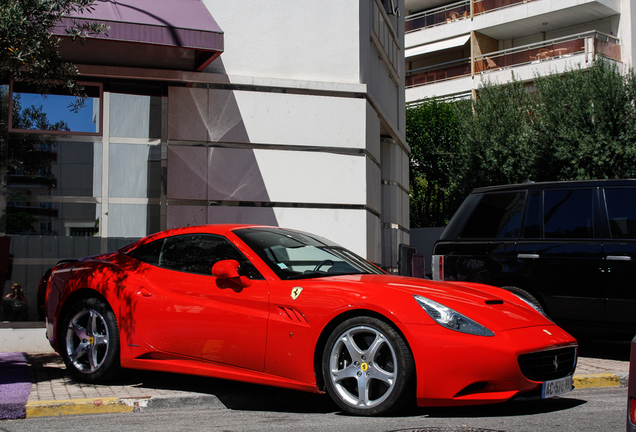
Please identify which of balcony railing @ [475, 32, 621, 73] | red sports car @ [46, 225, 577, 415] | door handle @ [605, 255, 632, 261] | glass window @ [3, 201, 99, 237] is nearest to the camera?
red sports car @ [46, 225, 577, 415]

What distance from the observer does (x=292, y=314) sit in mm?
4727

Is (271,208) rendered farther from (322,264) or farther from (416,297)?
(416,297)

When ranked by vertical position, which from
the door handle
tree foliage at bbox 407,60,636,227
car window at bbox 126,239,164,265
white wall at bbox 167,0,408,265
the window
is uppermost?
tree foliage at bbox 407,60,636,227

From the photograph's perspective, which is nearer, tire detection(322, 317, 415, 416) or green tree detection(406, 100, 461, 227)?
tire detection(322, 317, 415, 416)

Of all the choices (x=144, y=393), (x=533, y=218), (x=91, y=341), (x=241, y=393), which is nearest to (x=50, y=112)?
(x=91, y=341)

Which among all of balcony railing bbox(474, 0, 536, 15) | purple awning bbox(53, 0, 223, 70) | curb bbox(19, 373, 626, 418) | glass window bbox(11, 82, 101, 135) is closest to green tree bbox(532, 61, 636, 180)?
balcony railing bbox(474, 0, 536, 15)

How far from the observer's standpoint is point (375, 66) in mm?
12117

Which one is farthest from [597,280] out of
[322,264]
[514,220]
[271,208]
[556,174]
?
[556,174]

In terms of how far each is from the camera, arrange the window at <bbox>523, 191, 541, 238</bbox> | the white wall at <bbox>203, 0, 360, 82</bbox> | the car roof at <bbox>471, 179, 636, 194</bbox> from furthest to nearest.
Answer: the white wall at <bbox>203, 0, 360, 82</bbox>, the window at <bbox>523, 191, 541, 238</bbox>, the car roof at <bbox>471, 179, 636, 194</bbox>

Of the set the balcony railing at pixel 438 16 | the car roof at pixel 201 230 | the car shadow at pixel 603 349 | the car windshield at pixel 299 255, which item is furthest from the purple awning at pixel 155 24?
the balcony railing at pixel 438 16

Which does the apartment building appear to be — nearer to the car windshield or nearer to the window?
the window

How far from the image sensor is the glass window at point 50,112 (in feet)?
28.6

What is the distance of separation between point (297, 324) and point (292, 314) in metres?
0.09

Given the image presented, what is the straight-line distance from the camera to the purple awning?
7.64 m
